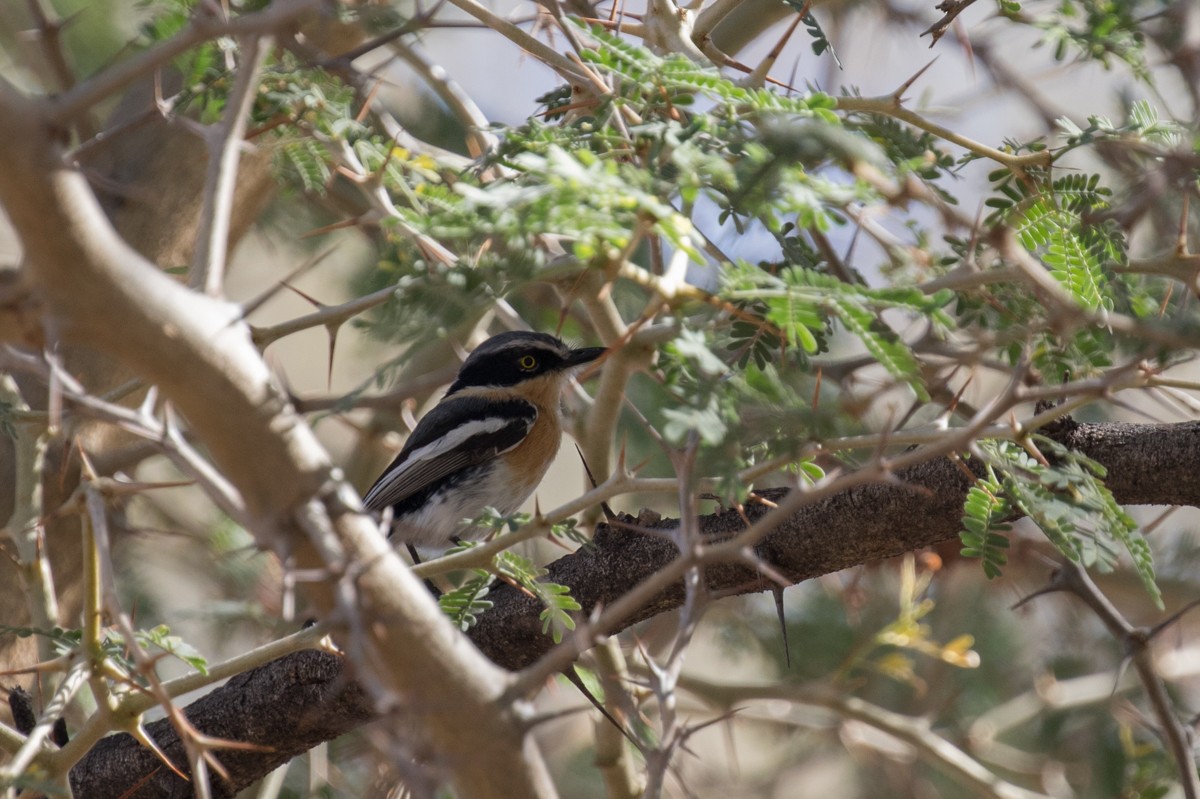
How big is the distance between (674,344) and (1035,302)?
122cm

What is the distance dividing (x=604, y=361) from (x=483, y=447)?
194 centimetres

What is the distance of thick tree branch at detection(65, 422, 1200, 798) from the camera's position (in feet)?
10.3

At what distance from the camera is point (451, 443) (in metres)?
5.37

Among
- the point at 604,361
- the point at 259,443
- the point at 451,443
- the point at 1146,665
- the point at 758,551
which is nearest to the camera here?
the point at 259,443

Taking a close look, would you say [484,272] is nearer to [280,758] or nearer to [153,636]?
[153,636]

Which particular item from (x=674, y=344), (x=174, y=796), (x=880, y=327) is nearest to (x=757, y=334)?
(x=880, y=327)

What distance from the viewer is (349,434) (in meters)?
8.41

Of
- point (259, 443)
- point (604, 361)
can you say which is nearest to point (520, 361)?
point (604, 361)

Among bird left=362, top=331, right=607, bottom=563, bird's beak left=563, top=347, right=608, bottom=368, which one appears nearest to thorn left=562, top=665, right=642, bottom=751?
bird's beak left=563, top=347, right=608, bottom=368

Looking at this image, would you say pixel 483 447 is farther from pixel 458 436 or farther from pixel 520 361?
pixel 520 361

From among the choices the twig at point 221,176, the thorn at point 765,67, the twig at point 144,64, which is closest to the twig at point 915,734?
the thorn at point 765,67

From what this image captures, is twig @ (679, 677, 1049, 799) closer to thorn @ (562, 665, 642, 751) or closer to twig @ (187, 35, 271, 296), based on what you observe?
thorn @ (562, 665, 642, 751)

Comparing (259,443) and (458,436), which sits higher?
(259,443)

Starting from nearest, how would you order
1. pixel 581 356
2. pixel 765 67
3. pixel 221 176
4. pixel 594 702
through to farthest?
1. pixel 221 176
2. pixel 594 702
3. pixel 765 67
4. pixel 581 356
